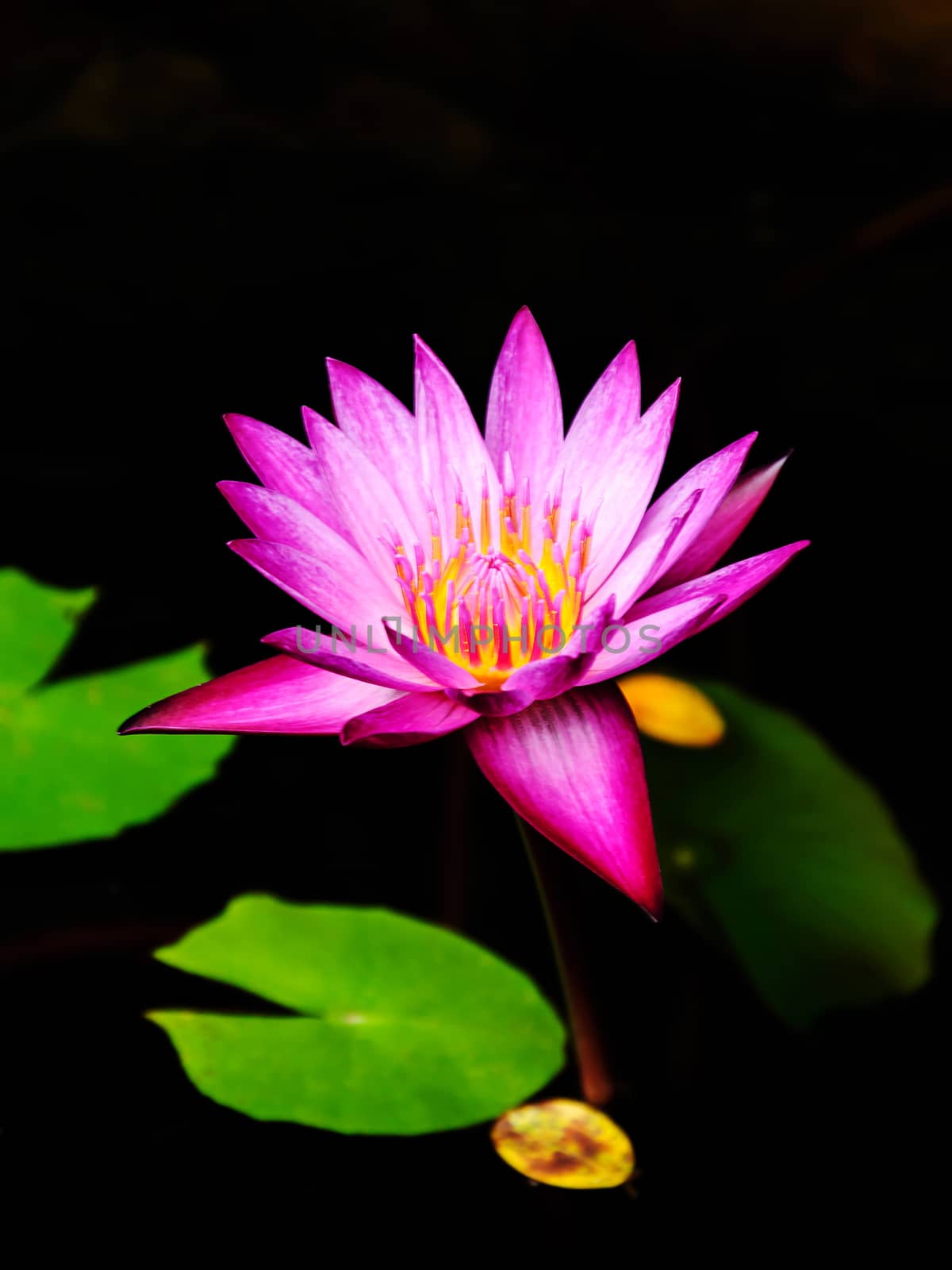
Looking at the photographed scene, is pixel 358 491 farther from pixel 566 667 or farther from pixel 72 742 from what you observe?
pixel 72 742

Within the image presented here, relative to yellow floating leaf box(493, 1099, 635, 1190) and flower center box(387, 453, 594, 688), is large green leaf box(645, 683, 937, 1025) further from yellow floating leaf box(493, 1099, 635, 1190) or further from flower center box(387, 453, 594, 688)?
flower center box(387, 453, 594, 688)

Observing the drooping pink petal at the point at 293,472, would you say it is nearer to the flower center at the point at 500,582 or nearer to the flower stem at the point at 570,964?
the flower center at the point at 500,582

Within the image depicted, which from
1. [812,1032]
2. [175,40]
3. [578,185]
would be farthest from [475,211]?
[812,1032]

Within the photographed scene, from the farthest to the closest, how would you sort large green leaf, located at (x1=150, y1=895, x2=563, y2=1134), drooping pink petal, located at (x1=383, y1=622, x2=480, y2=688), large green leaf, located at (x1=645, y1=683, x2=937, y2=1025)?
large green leaf, located at (x1=645, y1=683, x2=937, y2=1025)
large green leaf, located at (x1=150, y1=895, x2=563, y2=1134)
drooping pink petal, located at (x1=383, y1=622, x2=480, y2=688)

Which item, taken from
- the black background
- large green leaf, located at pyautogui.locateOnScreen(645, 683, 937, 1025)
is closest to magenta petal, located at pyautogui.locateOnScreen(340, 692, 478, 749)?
the black background

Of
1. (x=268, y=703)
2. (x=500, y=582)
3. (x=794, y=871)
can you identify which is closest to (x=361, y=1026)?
(x=268, y=703)

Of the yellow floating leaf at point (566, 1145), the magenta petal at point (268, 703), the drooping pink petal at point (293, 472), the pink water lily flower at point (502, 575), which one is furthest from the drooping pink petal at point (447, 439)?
the yellow floating leaf at point (566, 1145)

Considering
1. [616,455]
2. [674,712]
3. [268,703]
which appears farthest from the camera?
[674,712]

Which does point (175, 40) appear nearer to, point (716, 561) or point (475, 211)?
point (475, 211)
